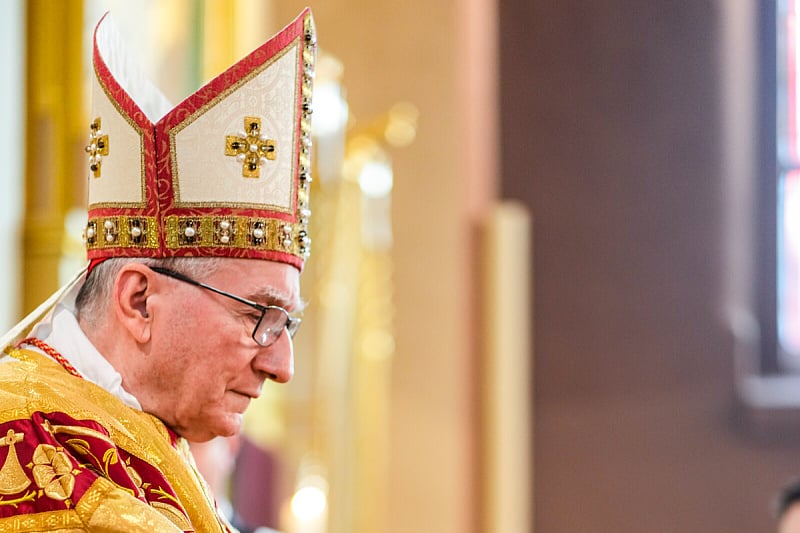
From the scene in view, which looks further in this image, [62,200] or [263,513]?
[263,513]

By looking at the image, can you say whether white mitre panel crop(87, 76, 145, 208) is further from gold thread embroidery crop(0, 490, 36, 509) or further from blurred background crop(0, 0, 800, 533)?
blurred background crop(0, 0, 800, 533)

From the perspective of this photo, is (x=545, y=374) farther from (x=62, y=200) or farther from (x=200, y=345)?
(x=200, y=345)

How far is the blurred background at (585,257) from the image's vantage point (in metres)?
6.93

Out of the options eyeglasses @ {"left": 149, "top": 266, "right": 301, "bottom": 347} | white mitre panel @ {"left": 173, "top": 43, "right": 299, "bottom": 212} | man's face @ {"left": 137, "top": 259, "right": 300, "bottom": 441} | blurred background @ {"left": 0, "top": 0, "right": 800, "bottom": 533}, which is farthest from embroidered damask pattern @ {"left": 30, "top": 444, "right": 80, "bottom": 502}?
blurred background @ {"left": 0, "top": 0, "right": 800, "bottom": 533}

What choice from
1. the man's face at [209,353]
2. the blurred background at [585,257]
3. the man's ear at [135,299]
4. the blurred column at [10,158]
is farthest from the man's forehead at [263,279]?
the blurred background at [585,257]

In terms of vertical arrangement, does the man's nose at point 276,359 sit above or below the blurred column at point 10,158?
below

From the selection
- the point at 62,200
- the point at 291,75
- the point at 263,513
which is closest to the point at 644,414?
the point at 263,513

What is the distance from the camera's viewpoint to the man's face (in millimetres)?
1895

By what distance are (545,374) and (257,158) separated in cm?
602

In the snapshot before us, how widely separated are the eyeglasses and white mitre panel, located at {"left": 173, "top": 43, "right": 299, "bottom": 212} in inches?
4.0

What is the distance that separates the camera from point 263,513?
565cm

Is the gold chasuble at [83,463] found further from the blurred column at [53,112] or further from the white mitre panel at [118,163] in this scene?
the blurred column at [53,112]

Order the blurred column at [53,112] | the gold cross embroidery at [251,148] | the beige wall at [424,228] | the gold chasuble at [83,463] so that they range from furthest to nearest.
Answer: the beige wall at [424,228], the blurred column at [53,112], the gold cross embroidery at [251,148], the gold chasuble at [83,463]

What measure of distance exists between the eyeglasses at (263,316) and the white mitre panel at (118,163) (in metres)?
0.12
